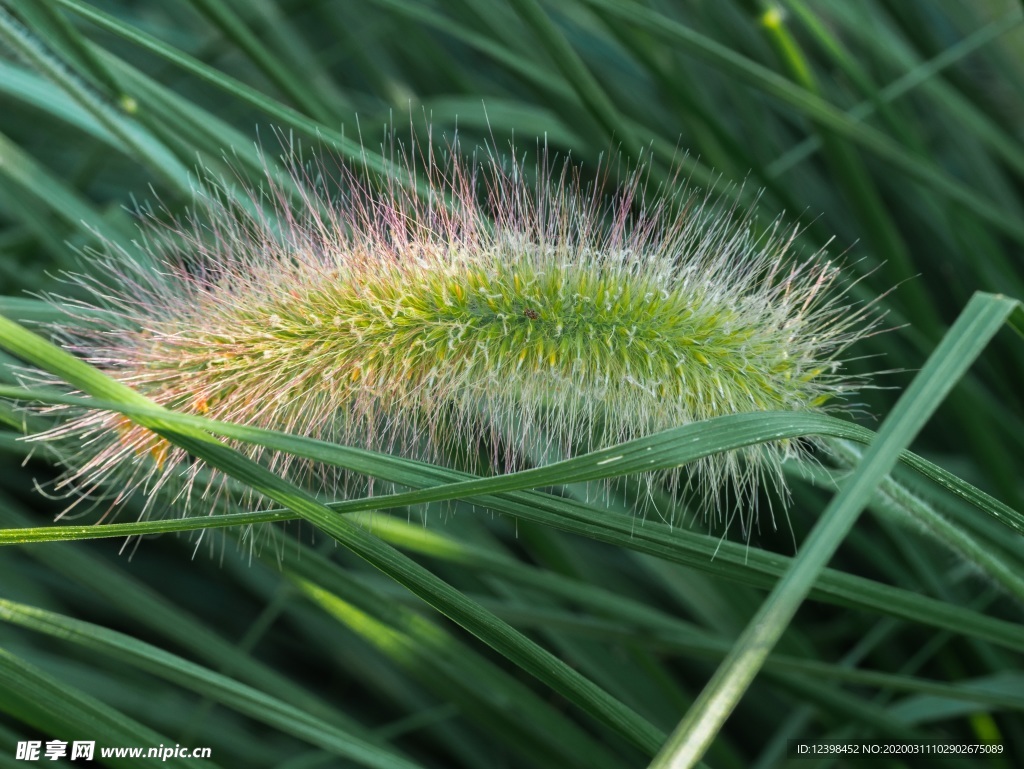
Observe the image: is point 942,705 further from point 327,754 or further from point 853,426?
point 327,754

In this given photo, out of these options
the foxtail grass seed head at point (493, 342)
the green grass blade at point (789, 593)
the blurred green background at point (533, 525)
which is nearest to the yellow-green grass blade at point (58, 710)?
the blurred green background at point (533, 525)

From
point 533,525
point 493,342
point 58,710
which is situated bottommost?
point 58,710

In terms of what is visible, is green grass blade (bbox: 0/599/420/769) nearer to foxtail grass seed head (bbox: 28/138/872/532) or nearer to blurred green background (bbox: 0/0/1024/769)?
blurred green background (bbox: 0/0/1024/769)

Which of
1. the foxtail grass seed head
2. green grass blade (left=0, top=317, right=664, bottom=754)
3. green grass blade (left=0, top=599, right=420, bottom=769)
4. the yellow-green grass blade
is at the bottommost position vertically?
the yellow-green grass blade

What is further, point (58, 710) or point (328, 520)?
point (58, 710)

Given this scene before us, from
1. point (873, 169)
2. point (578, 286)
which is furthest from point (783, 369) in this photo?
point (873, 169)

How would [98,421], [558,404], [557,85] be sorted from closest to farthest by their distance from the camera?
[558,404]
[98,421]
[557,85]

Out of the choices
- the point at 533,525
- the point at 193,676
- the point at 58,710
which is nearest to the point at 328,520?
the point at 193,676

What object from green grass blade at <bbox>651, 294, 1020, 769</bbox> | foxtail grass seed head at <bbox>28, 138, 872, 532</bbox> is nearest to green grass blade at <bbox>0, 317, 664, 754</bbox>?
foxtail grass seed head at <bbox>28, 138, 872, 532</bbox>

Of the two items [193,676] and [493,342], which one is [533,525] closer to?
[493,342]
